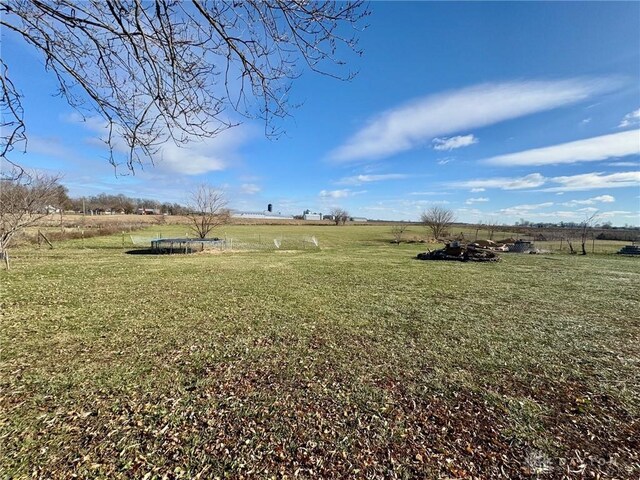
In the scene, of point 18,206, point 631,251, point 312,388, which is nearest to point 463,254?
point 312,388

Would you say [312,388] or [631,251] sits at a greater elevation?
[631,251]

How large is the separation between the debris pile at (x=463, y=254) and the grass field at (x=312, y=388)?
30.1 feet

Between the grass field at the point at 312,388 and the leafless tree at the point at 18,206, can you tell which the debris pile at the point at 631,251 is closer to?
A: the grass field at the point at 312,388

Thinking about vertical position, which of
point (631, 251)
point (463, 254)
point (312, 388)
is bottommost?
point (312, 388)

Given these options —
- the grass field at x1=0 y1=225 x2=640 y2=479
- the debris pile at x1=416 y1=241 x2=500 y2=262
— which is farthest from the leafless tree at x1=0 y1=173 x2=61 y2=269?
the debris pile at x1=416 y1=241 x2=500 y2=262

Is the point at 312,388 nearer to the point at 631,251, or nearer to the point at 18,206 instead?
the point at 18,206

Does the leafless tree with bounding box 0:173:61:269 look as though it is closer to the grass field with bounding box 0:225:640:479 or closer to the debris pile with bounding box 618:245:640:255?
the grass field with bounding box 0:225:640:479

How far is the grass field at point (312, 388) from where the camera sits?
2.36m

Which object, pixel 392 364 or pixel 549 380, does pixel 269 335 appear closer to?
pixel 392 364

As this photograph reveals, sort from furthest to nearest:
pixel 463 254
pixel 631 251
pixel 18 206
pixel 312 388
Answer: pixel 631 251 < pixel 463 254 < pixel 18 206 < pixel 312 388

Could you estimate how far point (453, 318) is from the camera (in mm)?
6309

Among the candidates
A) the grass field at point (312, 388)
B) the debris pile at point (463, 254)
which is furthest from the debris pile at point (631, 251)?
the grass field at point (312, 388)

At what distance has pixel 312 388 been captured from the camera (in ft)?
11.2

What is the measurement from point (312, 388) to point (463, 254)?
A: 1609cm
